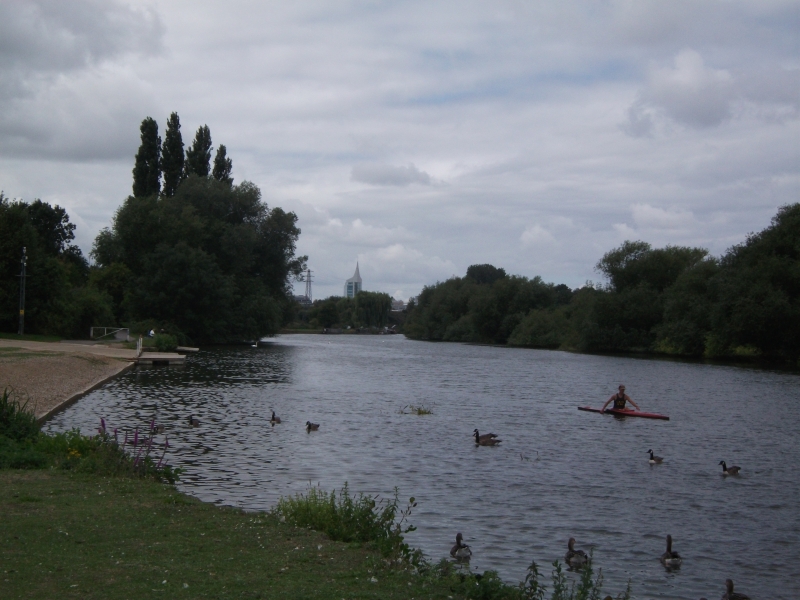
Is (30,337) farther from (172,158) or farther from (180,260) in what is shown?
(172,158)

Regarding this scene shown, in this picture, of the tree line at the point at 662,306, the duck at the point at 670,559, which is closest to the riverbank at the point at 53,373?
the duck at the point at 670,559

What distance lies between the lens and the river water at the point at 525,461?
38.7 ft

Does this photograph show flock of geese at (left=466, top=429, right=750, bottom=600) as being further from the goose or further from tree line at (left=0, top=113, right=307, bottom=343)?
tree line at (left=0, top=113, right=307, bottom=343)

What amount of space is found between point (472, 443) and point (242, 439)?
20.2 ft

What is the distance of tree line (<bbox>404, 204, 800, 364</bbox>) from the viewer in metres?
60.2

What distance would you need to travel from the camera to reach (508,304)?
4154 inches

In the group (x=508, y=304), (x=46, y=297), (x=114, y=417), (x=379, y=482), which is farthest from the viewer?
(x=508, y=304)

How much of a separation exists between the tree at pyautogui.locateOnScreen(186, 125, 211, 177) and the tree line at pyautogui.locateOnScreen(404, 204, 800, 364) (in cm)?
4161

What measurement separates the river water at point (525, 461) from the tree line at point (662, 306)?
2246cm

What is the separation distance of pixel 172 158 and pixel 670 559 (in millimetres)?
69996

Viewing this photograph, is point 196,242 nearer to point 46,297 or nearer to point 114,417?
point 46,297

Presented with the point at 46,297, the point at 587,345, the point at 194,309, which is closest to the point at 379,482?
the point at 46,297

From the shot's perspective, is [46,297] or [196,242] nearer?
[46,297]

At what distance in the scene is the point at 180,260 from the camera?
6394cm
